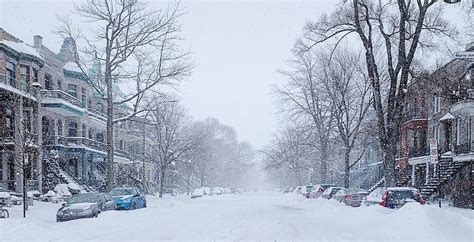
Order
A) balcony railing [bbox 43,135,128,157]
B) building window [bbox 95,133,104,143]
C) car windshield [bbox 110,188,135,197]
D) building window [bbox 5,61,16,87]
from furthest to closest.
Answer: building window [bbox 95,133,104,143], balcony railing [bbox 43,135,128,157], building window [bbox 5,61,16,87], car windshield [bbox 110,188,135,197]

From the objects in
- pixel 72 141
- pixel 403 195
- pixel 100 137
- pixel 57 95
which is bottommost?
pixel 403 195

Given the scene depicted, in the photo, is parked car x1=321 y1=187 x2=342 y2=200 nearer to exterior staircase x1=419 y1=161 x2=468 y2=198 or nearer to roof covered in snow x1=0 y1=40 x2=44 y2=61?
exterior staircase x1=419 y1=161 x2=468 y2=198

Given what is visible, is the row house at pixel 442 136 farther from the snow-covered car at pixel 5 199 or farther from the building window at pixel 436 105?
the snow-covered car at pixel 5 199

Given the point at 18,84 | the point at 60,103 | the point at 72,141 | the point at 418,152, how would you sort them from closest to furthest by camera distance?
1. the point at 18,84
2. the point at 60,103
3. the point at 72,141
4. the point at 418,152

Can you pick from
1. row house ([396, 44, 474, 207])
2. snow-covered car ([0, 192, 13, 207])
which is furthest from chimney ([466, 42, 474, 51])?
snow-covered car ([0, 192, 13, 207])

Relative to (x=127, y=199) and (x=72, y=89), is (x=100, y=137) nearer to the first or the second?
(x=72, y=89)

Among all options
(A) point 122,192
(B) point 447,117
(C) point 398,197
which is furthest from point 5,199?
(B) point 447,117

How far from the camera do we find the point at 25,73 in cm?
3219

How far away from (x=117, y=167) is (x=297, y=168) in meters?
24.3

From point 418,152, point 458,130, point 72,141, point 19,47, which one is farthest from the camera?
point 418,152

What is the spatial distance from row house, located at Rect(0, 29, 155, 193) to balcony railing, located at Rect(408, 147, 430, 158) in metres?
23.7

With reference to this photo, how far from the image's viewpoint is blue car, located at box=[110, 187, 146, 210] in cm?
2631

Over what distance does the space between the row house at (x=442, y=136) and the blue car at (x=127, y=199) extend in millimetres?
15221

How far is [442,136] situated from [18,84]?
30.4 metres
